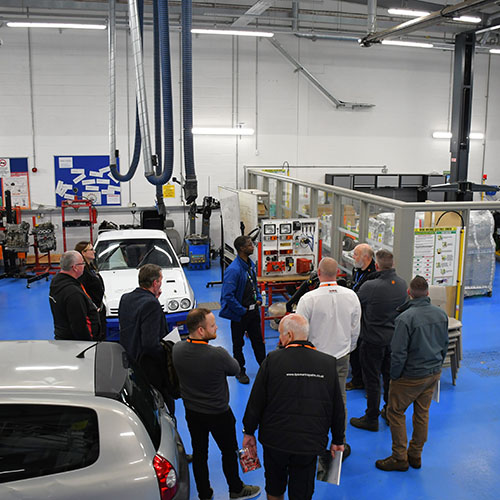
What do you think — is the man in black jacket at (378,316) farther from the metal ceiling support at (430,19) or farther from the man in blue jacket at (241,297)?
the metal ceiling support at (430,19)

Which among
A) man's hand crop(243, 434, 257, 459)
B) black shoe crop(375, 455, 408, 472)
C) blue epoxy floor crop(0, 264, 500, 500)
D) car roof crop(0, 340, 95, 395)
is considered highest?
car roof crop(0, 340, 95, 395)

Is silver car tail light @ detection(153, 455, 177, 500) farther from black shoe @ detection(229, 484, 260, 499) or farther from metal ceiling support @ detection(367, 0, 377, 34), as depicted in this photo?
metal ceiling support @ detection(367, 0, 377, 34)

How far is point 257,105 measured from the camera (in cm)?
1323

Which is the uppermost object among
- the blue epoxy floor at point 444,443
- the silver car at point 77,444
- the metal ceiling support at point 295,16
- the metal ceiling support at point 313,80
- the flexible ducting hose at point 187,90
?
the metal ceiling support at point 295,16

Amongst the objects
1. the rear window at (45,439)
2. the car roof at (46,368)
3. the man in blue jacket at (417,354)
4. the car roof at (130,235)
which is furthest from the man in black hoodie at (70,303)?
the car roof at (130,235)

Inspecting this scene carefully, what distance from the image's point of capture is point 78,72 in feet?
40.1

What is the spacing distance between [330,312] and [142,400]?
165cm

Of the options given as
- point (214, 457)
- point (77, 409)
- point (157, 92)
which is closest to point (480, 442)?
point (214, 457)

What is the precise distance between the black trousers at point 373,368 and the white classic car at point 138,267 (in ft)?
8.35

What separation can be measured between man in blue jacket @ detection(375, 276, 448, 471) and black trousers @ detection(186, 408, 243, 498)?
1347 millimetres

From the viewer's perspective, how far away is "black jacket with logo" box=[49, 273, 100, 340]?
4320 millimetres

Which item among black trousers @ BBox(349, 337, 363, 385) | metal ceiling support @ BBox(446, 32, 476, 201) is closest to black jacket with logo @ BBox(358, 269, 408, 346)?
black trousers @ BBox(349, 337, 363, 385)

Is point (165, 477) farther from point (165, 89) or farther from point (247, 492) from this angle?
point (165, 89)

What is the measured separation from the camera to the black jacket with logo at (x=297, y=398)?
2.80 m
